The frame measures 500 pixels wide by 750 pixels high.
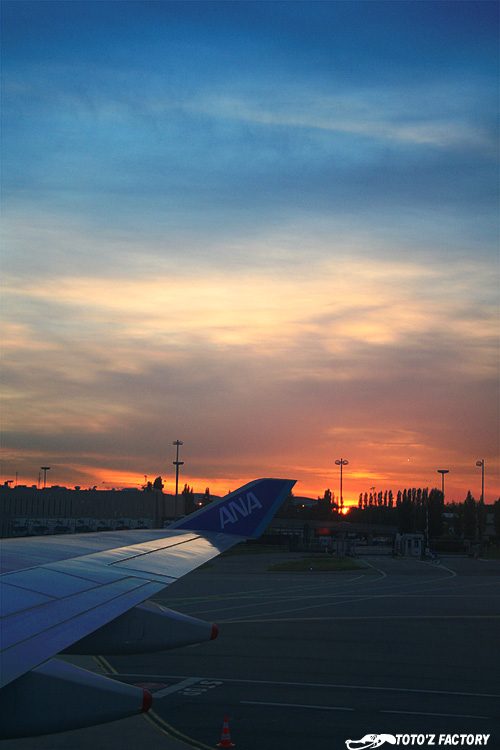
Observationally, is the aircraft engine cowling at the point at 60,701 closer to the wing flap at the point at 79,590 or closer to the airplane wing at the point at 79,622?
the airplane wing at the point at 79,622

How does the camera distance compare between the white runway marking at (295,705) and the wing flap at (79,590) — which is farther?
Answer: the white runway marking at (295,705)

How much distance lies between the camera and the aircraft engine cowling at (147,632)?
9680 mm

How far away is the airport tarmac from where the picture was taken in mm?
13398

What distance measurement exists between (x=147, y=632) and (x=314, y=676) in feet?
31.2

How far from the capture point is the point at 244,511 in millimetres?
18453

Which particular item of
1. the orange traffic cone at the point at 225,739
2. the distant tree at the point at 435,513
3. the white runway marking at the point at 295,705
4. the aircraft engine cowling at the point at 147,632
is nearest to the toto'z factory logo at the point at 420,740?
the white runway marking at the point at 295,705

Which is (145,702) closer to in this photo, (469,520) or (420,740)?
(420,740)

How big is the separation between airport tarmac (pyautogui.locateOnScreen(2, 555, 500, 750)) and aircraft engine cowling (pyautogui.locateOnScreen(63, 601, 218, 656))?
3472 mm

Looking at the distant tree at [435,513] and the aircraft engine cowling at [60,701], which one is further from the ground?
the aircraft engine cowling at [60,701]

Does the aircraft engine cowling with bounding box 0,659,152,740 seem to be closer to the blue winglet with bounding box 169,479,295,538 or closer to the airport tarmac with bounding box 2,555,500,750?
the airport tarmac with bounding box 2,555,500,750

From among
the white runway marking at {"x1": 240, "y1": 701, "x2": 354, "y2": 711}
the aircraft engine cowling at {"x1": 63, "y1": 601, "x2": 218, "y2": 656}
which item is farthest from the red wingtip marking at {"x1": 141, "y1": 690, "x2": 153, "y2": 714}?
the white runway marking at {"x1": 240, "y1": 701, "x2": 354, "y2": 711}

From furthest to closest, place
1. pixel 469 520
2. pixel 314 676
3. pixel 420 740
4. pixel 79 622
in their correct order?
1. pixel 469 520
2. pixel 314 676
3. pixel 420 740
4. pixel 79 622

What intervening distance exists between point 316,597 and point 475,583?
16.2 meters

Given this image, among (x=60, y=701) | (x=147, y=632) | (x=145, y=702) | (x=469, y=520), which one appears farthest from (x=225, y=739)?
(x=469, y=520)
